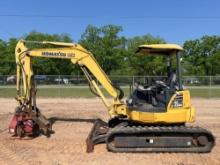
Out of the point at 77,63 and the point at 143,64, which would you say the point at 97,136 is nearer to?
the point at 77,63

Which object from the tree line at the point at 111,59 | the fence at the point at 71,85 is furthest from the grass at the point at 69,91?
the tree line at the point at 111,59

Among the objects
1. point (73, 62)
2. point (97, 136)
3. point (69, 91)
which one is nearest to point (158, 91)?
point (97, 136)

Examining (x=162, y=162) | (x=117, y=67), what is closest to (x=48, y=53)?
(x=162, y=162)

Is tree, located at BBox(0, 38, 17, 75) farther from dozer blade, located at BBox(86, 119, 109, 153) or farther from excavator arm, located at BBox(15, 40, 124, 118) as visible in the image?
dozer blade, located at BBox(86, 119, 109, 153)

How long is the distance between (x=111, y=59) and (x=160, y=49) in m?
58.9

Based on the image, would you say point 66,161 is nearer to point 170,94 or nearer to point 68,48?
point 170,94

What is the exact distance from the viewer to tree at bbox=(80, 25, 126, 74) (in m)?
70.9

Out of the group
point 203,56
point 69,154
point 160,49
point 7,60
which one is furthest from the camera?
point 203,56

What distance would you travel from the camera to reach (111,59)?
7119 centimetres

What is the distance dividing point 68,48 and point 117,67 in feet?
193

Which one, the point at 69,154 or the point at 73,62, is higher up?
the point at 73,62

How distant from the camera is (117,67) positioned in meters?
72.4

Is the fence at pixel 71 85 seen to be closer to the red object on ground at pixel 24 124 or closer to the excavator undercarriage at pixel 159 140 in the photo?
the red object on ground at pixel 24 124

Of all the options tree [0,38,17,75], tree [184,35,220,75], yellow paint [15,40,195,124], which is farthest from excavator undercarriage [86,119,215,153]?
tree [184,35,220,75]
